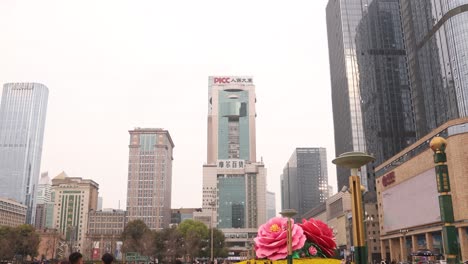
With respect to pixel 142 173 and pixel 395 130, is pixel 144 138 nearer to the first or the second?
pixel 142 173

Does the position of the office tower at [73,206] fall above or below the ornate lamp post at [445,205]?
above

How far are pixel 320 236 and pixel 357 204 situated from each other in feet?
26.5

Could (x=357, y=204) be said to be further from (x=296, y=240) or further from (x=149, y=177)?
(x=149, y=177)

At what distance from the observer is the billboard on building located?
2308 inches

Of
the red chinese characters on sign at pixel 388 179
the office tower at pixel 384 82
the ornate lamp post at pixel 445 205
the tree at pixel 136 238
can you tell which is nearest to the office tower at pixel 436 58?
the office tower at pixel 384 82

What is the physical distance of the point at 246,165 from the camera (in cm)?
19125

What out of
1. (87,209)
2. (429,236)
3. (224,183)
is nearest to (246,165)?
(224,183)

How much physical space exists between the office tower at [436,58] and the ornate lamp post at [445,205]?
88423mm

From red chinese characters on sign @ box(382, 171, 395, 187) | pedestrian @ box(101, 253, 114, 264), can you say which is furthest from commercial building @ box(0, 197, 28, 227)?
pedestrian @ box(101, 253, 114, 264)

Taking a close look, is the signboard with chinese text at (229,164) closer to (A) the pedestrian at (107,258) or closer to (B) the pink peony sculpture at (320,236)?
(B) the pink peony sculpture at (320,236)

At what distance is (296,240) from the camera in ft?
56.9

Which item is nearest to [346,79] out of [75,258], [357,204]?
[357,204]

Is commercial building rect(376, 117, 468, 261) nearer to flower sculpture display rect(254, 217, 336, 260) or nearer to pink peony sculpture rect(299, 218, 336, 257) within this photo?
pink peony sculpture rect(299, 218, 336, 257)

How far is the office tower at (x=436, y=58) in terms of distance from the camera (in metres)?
87.6
